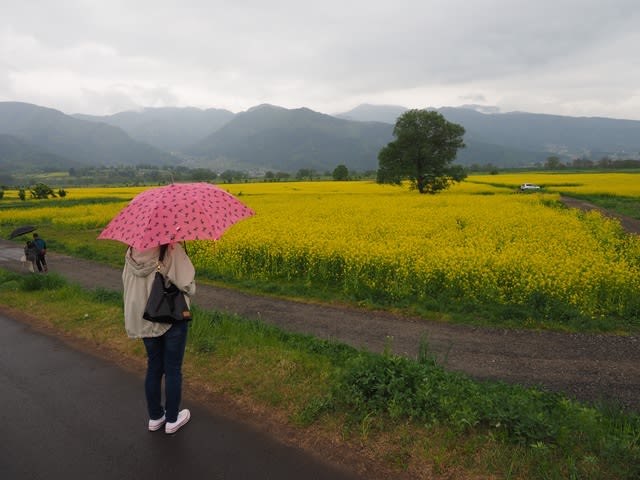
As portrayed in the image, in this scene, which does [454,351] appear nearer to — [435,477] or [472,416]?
[472,416]

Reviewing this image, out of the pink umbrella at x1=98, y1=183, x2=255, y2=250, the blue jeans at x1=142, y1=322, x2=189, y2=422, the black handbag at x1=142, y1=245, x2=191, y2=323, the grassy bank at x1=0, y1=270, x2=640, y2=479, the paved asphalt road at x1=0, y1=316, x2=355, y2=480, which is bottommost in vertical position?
the paved asphalt road at x1=0, y1=316, x2=355, y2=480

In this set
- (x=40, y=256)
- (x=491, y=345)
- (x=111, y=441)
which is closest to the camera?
(x=111, y=441)

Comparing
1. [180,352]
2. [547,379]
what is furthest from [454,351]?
[180,352]

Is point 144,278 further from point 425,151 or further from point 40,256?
point 425,151

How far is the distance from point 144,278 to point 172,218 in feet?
2.23

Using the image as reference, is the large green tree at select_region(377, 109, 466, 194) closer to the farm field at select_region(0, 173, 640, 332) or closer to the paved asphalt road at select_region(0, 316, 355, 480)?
the farm field at select_region(0, 173, 640, 332)

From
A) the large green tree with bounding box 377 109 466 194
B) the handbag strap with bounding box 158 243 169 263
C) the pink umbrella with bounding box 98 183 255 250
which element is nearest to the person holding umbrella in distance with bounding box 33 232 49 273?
the pink umbrella with bounding box 98 183 255 250

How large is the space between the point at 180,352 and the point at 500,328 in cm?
615

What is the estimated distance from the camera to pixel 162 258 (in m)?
3.71

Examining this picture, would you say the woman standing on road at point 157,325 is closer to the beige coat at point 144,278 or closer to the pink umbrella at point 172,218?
the beige coat at point 144,278

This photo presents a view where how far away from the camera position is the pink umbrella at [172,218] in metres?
3.47

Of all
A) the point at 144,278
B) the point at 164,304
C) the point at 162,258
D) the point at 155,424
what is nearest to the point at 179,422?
the point at 155,424

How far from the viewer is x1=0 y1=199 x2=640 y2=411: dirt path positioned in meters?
5.36

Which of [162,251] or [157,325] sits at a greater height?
[162,251]
